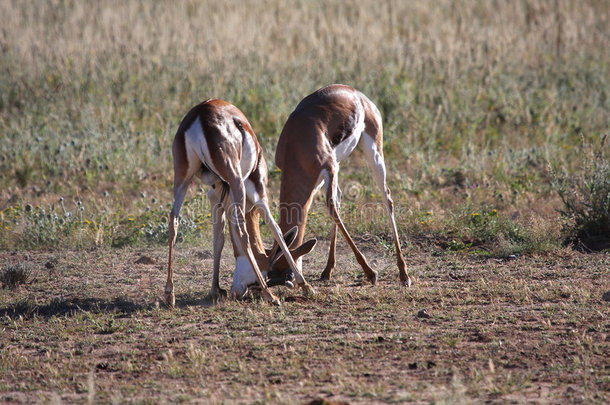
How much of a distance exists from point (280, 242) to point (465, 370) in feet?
7.45

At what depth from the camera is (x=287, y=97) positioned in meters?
13.2

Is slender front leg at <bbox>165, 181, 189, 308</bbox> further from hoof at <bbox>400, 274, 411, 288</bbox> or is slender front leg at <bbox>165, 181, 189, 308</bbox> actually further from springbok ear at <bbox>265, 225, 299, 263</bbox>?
hoof at <bbox>400, 274, 411, 288</bbox>

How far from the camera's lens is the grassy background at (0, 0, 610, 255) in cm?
923

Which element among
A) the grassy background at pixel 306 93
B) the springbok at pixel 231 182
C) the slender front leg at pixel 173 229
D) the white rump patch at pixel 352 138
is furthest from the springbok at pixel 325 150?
the grassy background at pixel 306 93

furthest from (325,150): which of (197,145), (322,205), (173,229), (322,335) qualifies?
(322,205)

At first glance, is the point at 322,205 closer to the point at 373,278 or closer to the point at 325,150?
A: the point at 373,278

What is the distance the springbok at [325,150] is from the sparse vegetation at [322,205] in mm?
674

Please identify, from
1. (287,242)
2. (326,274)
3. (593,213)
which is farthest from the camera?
(593,213)

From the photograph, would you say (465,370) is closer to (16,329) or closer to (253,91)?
(16,329)

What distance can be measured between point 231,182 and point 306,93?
7.16 metres

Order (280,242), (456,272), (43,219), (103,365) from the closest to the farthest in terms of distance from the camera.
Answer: (103,365)
(280,242)
(456,272)
(43,219)

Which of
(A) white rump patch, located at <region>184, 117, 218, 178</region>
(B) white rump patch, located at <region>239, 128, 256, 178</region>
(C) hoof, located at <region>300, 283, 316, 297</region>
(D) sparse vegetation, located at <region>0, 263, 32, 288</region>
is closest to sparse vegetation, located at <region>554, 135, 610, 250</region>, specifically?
(C) hoof, located at <region>300, 283, 316, 297</region>

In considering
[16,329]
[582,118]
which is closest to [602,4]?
[582,118]

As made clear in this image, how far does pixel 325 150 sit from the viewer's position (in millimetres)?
6992
